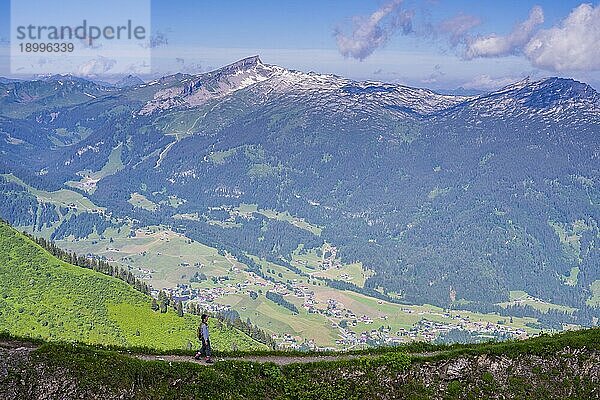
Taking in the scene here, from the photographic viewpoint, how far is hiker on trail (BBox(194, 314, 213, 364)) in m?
36.4

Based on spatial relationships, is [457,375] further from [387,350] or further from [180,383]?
[180,383]

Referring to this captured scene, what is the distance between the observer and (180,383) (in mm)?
34781

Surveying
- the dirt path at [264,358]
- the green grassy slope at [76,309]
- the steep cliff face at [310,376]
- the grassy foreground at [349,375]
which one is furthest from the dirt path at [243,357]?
the green grassy slope at [76,309]

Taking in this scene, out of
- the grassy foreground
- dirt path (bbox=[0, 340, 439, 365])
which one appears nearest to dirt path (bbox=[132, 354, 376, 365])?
dirt path (bbox=[0, 340, 439, 365])

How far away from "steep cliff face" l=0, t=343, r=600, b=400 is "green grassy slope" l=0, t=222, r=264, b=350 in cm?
5838

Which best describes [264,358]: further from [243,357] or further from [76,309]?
[76,309]

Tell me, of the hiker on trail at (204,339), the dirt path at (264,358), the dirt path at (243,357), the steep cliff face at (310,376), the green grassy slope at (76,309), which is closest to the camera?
the steep cliff face at (310,376)

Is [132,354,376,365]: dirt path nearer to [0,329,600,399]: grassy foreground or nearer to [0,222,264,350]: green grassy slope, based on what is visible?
[0,329,600,399]: grassy foreground

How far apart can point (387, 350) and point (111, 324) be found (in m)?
72.6

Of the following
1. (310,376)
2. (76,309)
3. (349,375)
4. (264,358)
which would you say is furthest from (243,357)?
(76,309)

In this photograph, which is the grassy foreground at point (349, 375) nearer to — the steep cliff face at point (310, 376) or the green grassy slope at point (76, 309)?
the steep cliff face at point (310, 376)

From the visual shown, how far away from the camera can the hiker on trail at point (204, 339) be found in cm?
3638

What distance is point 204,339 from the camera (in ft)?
120

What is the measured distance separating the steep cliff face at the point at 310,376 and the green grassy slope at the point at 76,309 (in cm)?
5838
